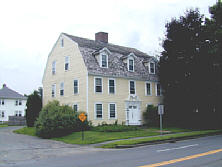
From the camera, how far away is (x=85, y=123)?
26750mm

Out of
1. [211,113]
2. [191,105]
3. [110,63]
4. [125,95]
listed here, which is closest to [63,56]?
[110,63]

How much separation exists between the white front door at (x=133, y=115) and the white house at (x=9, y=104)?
3719cm

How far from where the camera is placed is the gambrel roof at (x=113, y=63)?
29.7 meters

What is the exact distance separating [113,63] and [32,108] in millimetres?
11945

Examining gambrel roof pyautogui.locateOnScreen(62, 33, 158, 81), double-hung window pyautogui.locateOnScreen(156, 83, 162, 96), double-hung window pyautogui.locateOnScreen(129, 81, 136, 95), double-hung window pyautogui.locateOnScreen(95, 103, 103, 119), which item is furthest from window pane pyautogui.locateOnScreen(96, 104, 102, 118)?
double-hung window pyautogui.locateOnScreen(156, 83, 162, 96)

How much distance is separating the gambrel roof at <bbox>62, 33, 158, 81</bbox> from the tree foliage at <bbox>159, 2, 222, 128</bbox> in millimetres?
2542

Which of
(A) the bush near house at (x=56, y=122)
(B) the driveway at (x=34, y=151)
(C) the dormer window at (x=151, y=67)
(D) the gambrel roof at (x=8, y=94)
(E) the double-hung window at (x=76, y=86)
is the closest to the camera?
(B) the driveway at (x=34, y=151)

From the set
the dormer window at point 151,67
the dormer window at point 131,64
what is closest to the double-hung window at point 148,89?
the dormer window at point 151,67

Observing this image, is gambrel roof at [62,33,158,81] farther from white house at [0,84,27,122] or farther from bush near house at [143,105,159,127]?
white house at [0,84,27,122]

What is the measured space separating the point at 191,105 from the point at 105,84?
1068 centimetres

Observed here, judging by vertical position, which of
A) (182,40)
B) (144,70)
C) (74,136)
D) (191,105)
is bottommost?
(74,136)

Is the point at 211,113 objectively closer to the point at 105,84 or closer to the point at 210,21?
the point at 210,21

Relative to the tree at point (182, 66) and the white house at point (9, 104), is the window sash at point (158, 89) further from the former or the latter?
the white house at point (9, 104)

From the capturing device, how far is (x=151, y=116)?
1287 inches
